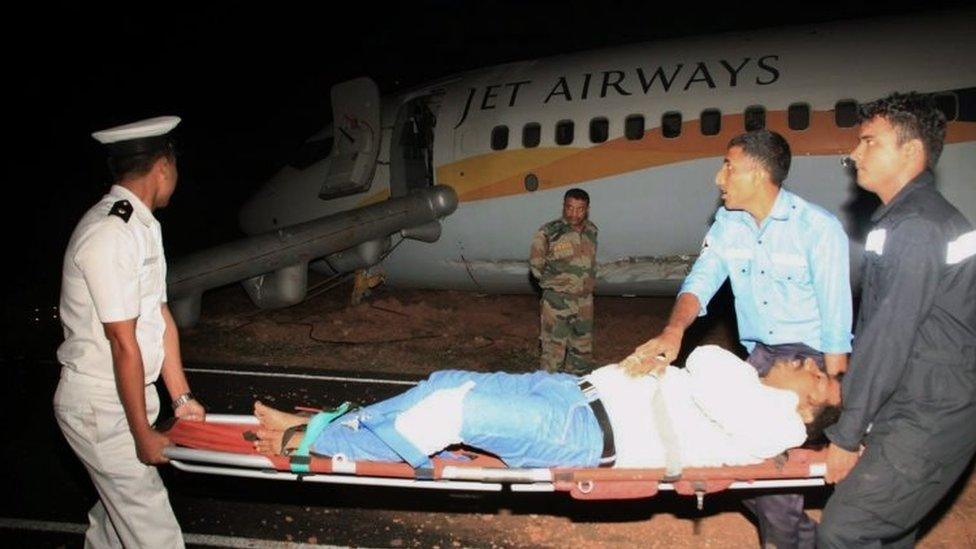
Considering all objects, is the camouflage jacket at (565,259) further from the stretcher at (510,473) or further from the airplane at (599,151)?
the stretcher at (510,473)

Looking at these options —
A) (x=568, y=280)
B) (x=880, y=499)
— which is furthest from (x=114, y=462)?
(x=568, y=280)

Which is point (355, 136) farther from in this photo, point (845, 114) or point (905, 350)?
point (905, 350)

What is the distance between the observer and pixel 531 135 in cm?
782

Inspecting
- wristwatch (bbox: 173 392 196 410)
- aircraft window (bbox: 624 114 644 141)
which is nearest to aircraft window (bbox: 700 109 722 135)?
aircraft window (bbox: 624 114 644 141)

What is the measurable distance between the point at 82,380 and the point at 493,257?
608 centimetres

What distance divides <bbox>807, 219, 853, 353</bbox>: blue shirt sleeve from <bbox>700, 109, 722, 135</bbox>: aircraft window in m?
4.22

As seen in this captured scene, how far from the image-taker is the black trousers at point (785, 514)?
10.6 ft

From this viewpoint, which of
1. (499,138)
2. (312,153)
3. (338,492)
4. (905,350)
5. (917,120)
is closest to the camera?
(905,350)

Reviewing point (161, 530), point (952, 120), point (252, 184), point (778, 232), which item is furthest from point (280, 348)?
point (252, 184)

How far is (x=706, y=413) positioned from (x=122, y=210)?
2.74 meters

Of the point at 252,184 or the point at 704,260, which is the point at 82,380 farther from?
the point at 252,184

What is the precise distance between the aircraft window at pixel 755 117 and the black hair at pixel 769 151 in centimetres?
406

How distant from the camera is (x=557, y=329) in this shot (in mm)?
6074

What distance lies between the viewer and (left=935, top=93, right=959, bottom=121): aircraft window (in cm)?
621
